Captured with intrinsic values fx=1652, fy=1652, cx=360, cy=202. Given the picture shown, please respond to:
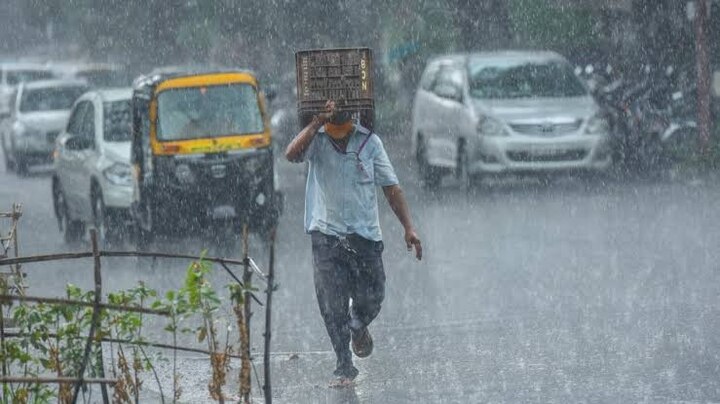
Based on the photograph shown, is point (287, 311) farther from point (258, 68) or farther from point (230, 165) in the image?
point (258, 68)

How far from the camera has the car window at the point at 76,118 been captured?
A: 18.1m

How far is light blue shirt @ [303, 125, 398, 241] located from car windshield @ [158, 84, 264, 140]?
7886mm

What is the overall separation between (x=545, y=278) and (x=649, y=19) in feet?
52.0

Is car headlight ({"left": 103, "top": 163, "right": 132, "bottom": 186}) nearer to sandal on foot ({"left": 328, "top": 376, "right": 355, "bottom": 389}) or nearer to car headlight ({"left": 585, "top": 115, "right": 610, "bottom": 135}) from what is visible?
car headlight ({"left": 585, "top": 115, "right": 610, "bottom": 135})

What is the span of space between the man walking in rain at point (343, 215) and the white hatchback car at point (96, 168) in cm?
829

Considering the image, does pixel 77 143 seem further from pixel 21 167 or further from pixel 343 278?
pixel 21 167

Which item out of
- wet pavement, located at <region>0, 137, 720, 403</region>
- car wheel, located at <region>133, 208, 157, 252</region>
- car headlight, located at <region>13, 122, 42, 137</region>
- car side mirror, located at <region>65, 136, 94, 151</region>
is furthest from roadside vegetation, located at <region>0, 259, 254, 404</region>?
car headlight, located at <region>13, 122, 42, 137</region>

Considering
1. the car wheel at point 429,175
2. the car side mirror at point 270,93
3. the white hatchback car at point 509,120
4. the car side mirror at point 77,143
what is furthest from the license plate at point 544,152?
the car side mirror at point 77,143

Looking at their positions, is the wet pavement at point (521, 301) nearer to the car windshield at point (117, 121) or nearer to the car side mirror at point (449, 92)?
the car windshield at point (117, 121)

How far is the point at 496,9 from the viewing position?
29047mm

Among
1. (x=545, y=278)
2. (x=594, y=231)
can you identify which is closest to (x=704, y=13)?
(x=594, y=231)

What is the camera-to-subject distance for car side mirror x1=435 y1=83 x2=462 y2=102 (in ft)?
68.8

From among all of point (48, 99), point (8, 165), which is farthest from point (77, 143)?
point (8, 165)

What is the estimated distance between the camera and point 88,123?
17.8m
